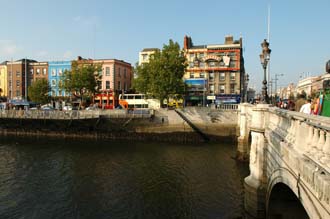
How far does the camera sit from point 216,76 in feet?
162

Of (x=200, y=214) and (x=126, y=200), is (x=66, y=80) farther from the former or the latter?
(x=200, y=214)

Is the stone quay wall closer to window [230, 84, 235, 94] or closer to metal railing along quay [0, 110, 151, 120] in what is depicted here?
metal railing along quay [0, 110, 151, 120]

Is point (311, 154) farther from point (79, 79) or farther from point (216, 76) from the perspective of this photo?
point (216, 76)

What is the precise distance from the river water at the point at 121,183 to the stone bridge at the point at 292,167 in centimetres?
278

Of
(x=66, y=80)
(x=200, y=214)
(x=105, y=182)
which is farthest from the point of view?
(x=66, y=80)

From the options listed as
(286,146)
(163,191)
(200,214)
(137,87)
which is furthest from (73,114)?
(286,146)

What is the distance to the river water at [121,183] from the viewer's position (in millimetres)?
13266

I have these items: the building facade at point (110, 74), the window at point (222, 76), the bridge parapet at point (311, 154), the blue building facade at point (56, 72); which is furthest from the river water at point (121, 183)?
the blue building facade at point (56, 72)

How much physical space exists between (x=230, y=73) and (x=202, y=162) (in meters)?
30.4

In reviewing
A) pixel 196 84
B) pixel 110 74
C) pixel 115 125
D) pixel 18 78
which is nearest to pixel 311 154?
pixel 115 125

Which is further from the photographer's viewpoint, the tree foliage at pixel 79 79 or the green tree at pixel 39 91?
the green tree at pixel 39 91

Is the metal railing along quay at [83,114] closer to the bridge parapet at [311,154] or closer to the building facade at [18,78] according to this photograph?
the building facade at [18,78]

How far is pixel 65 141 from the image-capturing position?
35.2 meters

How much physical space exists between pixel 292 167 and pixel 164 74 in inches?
1308
